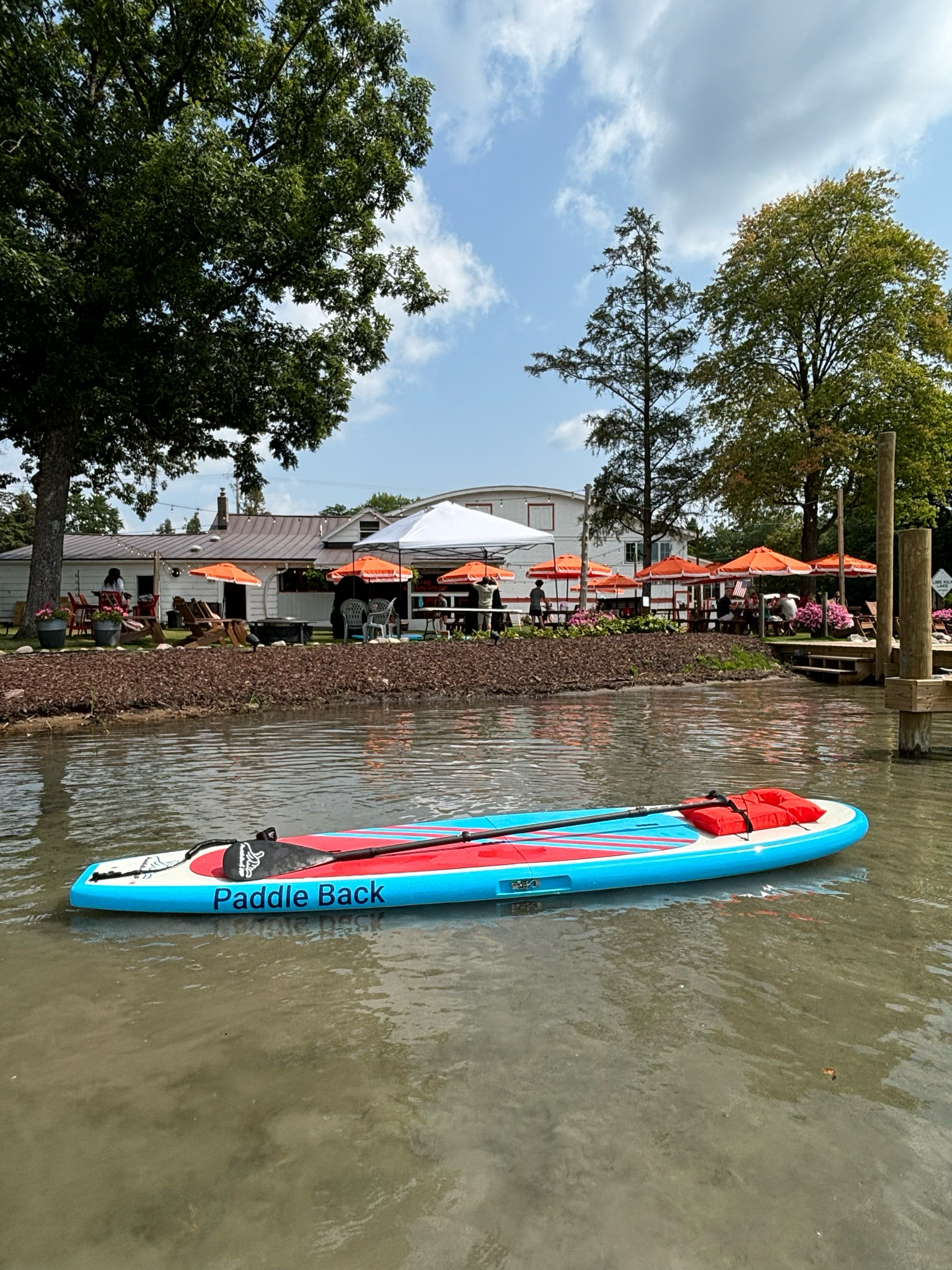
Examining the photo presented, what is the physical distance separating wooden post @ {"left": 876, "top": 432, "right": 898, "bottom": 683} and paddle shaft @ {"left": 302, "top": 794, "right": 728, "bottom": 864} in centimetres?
635

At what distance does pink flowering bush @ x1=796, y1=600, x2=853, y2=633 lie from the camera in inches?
882

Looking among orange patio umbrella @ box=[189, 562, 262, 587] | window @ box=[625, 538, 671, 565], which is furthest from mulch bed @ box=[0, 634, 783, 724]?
window @ box=[625, 538, 671, 565]

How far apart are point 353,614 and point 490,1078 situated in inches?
715

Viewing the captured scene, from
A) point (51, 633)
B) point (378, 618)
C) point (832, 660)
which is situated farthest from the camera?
point (378, 618)

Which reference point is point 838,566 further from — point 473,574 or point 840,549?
point 473,574

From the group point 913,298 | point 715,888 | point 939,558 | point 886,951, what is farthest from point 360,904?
point 939,558

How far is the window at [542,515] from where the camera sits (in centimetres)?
3778

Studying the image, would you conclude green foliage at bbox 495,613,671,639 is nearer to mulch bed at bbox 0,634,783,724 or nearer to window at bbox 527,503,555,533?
mulch bed at bbox 0,634,783,724

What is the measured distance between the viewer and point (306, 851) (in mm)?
5121

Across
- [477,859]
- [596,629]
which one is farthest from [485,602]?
[477,859]

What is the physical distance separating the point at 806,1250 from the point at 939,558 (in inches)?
1526

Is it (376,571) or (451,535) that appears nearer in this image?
(451,535)

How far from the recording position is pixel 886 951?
14.6 feet

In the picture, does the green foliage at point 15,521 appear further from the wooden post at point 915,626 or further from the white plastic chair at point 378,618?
the wooden post at point 915,626
